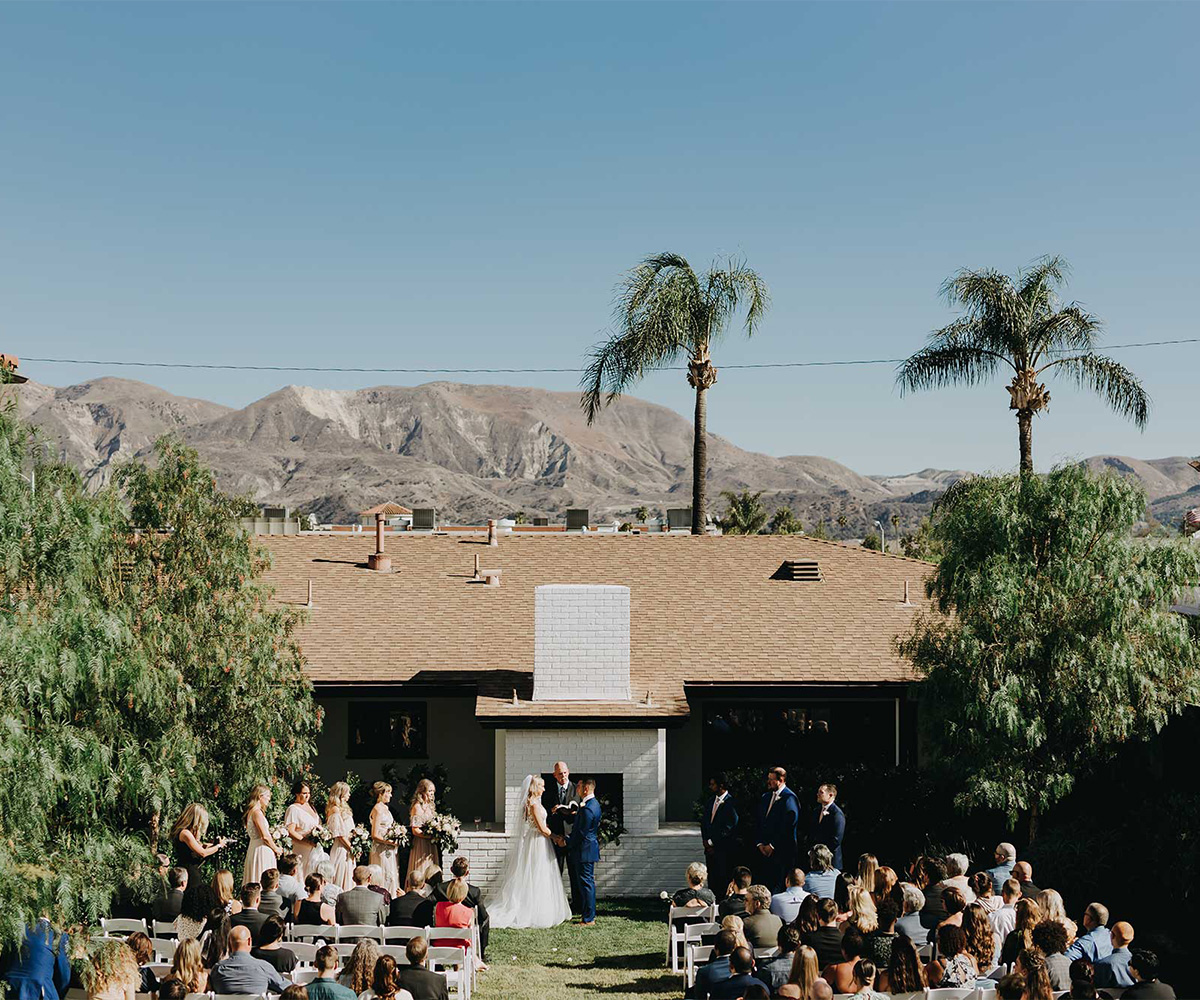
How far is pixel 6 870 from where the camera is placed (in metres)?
8.47

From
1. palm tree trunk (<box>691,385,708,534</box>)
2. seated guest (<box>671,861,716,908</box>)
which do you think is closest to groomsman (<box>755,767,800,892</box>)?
seated guest (<box>671,861,716,908</box>)

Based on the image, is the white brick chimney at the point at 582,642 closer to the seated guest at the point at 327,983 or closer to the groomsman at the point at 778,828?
the groomsman at the point at 778,828

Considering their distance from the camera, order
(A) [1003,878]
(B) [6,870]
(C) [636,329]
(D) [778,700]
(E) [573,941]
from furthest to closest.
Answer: (C) [636,329]
(D) [778,700]
(E) [573,941]
(A) [1003,878]
(B) [6,870]

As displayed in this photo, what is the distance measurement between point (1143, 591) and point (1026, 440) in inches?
516

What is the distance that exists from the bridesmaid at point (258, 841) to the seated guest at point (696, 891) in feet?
15.8

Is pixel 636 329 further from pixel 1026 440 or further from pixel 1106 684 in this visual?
pixel 1106 684

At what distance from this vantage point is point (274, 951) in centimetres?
1098

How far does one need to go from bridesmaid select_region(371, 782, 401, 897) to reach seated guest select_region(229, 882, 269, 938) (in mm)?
3649

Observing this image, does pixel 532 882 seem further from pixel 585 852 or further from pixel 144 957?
pixel 144 957

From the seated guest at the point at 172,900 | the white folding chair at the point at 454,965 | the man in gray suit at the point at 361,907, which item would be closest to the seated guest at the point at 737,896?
the white folding chair at the point at 454,965

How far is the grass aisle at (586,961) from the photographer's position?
13.4 meters

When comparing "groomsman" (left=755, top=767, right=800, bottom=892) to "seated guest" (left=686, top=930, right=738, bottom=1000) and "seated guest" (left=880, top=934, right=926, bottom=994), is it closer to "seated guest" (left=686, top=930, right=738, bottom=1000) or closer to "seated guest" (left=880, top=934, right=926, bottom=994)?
"seated guest" (left=686, top=930, right=738, bottom=1000)

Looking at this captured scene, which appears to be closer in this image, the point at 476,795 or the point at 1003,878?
the point at 1003,878

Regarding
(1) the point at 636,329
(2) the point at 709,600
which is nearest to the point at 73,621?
(2) the point at 709,600
